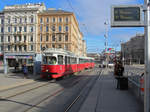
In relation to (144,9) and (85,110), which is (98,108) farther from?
(144,9)

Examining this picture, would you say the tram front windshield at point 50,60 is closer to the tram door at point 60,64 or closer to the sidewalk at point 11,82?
the tram door at point 60,64

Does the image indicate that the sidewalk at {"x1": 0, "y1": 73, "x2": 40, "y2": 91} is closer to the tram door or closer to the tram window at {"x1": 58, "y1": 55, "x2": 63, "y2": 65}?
the tram door

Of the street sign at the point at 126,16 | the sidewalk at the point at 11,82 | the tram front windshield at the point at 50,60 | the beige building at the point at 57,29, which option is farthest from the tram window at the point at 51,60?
the beige building at the point at 57,29

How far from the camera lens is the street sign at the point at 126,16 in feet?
20.4

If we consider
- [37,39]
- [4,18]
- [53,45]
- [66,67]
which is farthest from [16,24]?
Answer: [66,67]

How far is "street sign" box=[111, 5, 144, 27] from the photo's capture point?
621 cm

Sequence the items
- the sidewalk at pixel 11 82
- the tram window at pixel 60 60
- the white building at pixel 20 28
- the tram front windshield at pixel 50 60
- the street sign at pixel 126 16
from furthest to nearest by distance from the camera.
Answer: the white building at pixel 20 28 < the tram window at pixel 60 60 < the tram front windshield at pixel 50 60 < the sidewalk at pixel 11 82 < the street sign at pixel 126 16

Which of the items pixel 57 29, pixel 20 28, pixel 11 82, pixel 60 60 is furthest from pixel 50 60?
pixel 20 28

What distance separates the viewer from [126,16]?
635 centimetres

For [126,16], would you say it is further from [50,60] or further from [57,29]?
[57,29]

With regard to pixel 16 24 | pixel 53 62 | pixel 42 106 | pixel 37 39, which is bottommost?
pixel 42 106

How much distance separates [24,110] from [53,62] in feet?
33.0

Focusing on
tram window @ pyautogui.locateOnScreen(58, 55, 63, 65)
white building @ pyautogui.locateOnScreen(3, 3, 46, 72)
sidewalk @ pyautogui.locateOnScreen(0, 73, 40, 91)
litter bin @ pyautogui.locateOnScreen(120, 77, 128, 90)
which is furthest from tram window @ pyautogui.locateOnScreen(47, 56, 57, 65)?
white building @ pyautogui.locateOnScreen(3, 3, 46, 72)

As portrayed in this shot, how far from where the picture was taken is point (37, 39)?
70688 millimetres
